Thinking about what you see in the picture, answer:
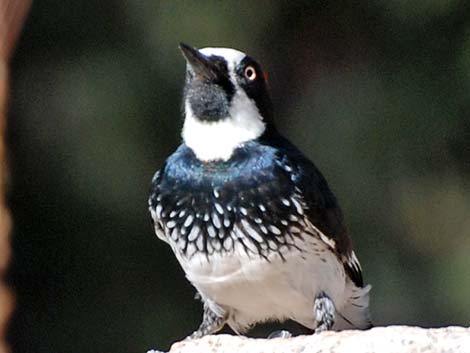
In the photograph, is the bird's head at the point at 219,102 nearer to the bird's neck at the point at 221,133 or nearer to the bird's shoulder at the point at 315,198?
the bird's neck at the point at 221,133

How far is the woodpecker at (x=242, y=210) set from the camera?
12.0ft

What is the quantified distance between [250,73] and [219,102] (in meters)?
0.11

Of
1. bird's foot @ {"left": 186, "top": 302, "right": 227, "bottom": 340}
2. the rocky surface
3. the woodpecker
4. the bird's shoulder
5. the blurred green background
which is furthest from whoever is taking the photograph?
the blurred green background

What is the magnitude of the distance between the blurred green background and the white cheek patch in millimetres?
1701

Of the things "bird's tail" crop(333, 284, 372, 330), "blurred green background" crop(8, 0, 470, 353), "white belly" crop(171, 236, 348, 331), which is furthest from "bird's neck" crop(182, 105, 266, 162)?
"blurred green background" crop(8, 0, 470, 353)

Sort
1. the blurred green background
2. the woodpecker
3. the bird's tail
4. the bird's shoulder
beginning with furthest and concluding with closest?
the blurred green background → the bird's tail → the bird's shoulder → the woodpecker

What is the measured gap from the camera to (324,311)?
3.80 m

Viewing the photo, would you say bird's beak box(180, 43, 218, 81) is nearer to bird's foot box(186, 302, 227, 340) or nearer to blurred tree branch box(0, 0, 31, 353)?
bird's foot box(186, 302, 227, 340)

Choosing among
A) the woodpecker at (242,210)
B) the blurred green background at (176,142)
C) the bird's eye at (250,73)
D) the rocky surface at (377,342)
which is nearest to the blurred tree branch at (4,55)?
the rocky surface at (377,342)

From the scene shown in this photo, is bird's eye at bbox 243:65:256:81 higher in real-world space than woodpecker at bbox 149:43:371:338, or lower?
higher

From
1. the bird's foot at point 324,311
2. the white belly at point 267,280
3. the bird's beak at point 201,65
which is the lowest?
the bird's foot at point 324,311

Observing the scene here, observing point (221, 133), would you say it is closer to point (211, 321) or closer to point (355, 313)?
point (211, 321)

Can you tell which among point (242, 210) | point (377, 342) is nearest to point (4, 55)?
point (377, 342)

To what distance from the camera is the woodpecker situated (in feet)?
12.0
